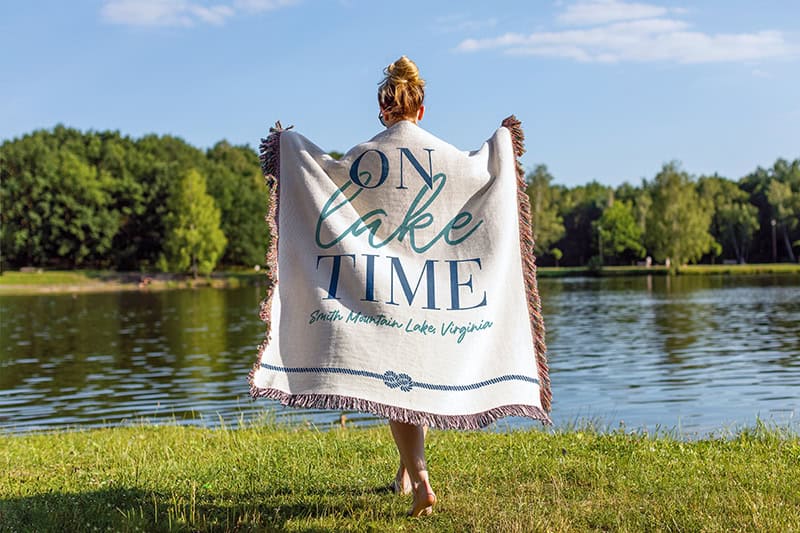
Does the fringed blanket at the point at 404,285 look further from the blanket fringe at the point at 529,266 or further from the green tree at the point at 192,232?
the green tree at the point at 192,232

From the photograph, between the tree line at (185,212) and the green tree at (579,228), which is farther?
the green tree at (579,228)

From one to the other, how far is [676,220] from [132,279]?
50423 millimetres

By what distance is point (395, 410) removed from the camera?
4473 mm

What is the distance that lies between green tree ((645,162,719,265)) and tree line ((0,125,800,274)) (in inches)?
4.5

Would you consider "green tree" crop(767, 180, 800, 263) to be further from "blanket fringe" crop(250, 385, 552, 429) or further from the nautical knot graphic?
the nautical knot graphic

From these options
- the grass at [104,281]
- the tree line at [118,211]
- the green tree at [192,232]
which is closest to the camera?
the grass at [104,281]

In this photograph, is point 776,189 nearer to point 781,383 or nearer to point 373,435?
point 781,383

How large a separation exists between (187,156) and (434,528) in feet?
317

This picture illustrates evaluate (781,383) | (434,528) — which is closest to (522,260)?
(434,528)

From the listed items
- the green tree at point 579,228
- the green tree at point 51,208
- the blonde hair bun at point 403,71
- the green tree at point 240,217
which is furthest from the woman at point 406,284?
the green tree at point 579,228

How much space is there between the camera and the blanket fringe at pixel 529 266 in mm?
4812

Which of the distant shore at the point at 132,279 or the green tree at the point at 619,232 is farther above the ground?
the green tree at the point at 619,232

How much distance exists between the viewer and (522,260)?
4.93 meters

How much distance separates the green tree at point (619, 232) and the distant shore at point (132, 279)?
44.4 ft
